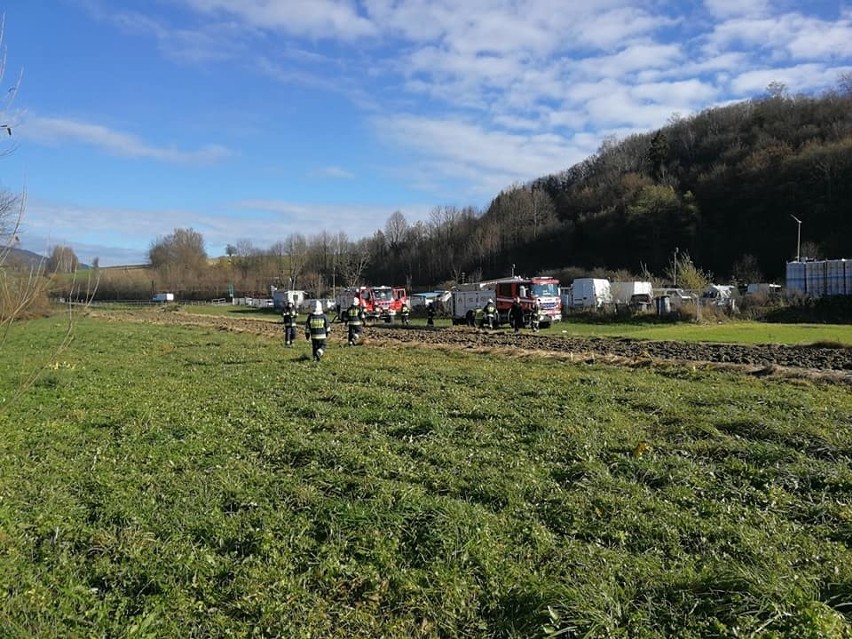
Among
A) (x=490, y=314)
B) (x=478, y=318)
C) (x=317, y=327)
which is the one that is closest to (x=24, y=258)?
(x=317, y=327)

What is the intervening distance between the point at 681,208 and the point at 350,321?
3463 inches

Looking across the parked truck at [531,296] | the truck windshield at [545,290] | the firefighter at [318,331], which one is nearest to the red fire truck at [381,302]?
the parked truck at [531,296]

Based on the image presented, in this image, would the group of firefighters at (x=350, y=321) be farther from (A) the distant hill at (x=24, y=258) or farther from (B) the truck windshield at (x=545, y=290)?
(A) the distant hill at (x=24, y=258)

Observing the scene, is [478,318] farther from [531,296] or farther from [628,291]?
[628,291]

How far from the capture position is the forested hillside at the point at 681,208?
8675cm

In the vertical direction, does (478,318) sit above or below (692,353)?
above

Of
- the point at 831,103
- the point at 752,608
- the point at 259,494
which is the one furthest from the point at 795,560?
the point at 831,103

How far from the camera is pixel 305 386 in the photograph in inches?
509

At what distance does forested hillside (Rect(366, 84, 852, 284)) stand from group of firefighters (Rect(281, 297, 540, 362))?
55.1m

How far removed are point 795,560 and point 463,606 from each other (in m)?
2.52

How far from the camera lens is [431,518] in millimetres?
5430

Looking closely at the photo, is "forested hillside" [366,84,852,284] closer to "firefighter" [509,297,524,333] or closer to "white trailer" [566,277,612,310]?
"white trailer" [566,277,612,310]

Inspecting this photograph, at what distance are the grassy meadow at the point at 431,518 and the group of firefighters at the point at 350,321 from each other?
6774 millimetres

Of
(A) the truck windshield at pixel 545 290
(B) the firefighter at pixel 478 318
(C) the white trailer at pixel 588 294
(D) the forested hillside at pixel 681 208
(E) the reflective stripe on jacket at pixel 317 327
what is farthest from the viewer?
(D) the forested hillside at pixel 681 208
